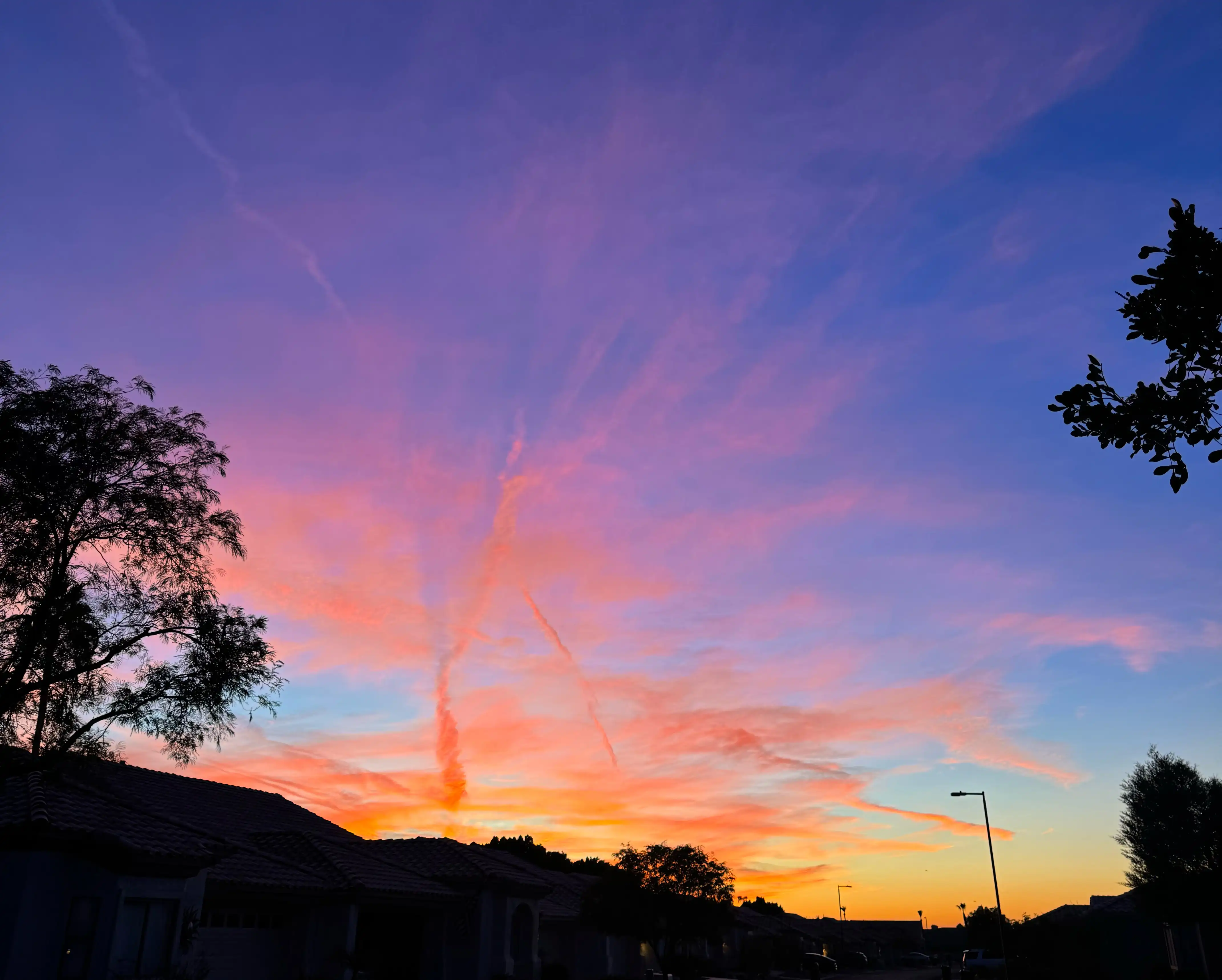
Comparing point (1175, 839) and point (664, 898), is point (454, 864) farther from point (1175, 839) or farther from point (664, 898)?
point (1175, 839)

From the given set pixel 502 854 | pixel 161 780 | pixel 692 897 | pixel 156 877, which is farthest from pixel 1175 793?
pixel 161 780

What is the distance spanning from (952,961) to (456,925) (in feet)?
399

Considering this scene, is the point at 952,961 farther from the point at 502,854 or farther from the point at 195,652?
the point at 195,652

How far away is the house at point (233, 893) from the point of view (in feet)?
65.9

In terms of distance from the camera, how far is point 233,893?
27156mm

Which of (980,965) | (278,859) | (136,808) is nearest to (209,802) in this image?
(278,859)

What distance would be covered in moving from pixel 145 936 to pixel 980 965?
63.1 metres

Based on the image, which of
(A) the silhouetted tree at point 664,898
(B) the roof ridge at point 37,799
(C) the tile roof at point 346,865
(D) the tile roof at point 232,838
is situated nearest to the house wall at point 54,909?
(D) the tile roof at point 232,838

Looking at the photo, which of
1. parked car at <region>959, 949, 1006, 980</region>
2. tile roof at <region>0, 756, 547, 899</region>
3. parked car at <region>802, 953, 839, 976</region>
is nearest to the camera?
tile roof at <region>0, 756, 547, 899</region>

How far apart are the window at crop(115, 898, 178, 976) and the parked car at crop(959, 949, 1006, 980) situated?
54.4 meters

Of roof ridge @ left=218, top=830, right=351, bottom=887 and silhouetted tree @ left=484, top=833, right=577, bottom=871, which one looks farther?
silhouetted tree @ left=484, top=833, right=577, bottom=871

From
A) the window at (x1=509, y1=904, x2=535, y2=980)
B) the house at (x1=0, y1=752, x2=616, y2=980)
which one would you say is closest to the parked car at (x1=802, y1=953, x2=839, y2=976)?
the house at (x1=0, y1=752, x2=616, y2=980)

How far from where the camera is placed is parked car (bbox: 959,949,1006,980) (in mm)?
61000

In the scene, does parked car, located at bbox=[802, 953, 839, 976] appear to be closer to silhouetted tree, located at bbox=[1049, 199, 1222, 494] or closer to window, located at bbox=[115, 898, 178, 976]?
window, located at bbox=[115, 898, 178, 976]
